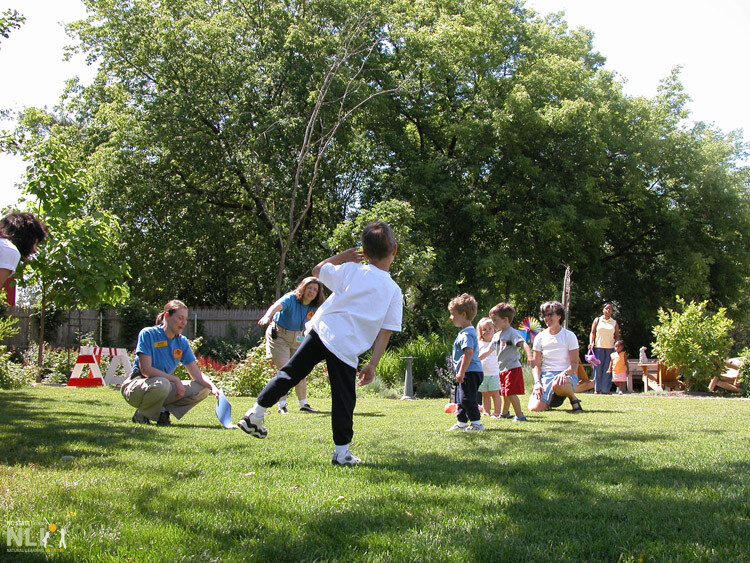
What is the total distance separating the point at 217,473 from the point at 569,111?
23842mm

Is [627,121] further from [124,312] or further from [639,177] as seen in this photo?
[124,312]

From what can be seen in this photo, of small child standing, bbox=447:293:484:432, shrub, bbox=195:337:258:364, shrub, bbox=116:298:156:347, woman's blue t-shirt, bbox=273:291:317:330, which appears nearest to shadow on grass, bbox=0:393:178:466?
woman's blue t-shirt, bbox=273:291:317:330

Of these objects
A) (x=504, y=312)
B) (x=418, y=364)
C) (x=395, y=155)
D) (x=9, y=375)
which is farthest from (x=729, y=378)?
(x=395, y=155)

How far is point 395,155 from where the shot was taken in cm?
2844

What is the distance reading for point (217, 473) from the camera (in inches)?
169

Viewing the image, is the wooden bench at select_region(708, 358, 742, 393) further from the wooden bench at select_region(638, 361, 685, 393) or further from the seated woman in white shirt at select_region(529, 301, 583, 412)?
the seated woman in white shirt at select_region(529, 301, 583, 412)

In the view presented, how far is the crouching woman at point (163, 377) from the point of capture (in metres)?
7.18

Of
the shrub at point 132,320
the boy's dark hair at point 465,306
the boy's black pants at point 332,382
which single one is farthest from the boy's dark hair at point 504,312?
the shrub at point 132,320

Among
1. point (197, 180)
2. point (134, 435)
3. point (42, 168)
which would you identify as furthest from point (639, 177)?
point (134, 435)

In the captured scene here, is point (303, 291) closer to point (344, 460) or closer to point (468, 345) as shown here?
point (468, 345)

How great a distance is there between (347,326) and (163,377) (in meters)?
3.20

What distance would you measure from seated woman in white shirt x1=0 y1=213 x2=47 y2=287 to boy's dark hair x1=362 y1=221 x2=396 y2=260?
2.20 meters

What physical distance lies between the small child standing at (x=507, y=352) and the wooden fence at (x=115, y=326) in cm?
1703

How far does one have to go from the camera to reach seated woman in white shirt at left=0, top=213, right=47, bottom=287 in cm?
410
